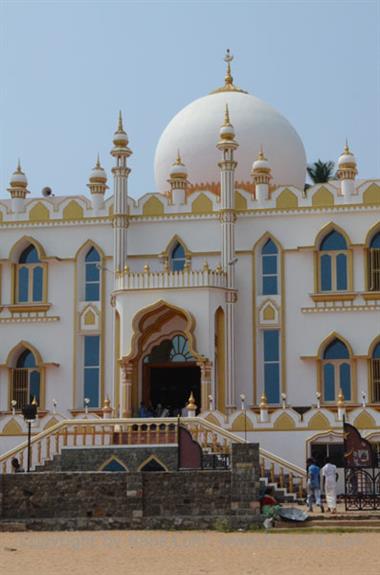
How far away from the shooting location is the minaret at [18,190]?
3678 centimetres

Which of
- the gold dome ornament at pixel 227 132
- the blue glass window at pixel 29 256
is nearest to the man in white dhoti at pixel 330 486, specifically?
the gold dome ornament at pixel 227 132

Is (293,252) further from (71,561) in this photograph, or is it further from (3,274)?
(71,561)

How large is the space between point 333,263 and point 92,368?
7.68m

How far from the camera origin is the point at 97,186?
36.3 metres

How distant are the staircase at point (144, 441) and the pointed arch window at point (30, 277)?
781 cm

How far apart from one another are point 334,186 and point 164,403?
806 centimetres

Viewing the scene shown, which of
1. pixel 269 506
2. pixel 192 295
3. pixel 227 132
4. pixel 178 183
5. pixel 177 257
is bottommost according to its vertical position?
pixel 269 506

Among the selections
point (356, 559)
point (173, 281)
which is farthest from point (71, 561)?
point (173, 281)

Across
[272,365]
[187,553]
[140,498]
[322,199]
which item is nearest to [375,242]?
[322,199]

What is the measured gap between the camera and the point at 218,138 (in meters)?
37.7

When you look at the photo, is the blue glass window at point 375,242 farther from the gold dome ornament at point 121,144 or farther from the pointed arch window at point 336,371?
the gold dome ornament at point 121,144

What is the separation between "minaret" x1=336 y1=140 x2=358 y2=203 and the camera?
34688 mm

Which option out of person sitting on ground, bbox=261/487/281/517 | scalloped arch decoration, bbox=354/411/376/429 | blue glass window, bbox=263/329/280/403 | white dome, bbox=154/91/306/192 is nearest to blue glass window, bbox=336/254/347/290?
blue glass window, bbox=263/329/280/403

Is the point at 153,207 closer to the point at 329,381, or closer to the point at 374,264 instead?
the point at 374,264
